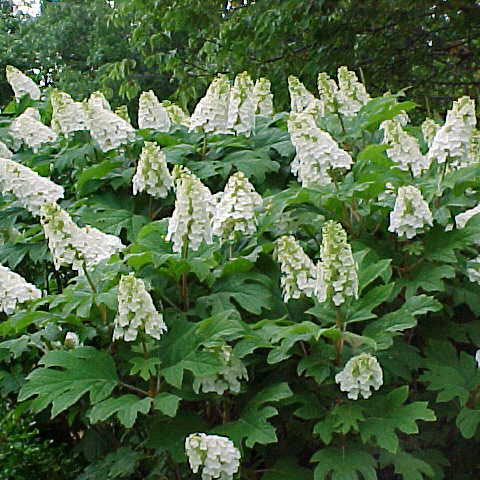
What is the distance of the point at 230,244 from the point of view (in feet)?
10.3

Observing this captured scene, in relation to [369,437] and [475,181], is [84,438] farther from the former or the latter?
[475,181]

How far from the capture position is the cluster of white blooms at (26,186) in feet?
11.5

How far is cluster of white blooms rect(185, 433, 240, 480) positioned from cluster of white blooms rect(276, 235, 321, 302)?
0.62 meters

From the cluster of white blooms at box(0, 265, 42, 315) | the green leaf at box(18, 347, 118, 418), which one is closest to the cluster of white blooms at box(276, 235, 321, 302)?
the green leaf at box(18, 347, 118, 418)

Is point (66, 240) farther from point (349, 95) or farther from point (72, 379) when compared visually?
point (349, 95)

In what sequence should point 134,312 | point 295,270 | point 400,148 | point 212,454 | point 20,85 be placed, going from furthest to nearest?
1. point 20,85
2. point 400,148
3. point 295,270
4. point 134,312
5. point 212,454

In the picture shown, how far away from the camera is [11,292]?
3.18 metres

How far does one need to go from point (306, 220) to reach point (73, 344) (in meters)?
1.14

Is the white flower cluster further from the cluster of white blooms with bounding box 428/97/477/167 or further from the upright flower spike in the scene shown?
the upright flower spike

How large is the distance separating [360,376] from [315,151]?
117 centimetres

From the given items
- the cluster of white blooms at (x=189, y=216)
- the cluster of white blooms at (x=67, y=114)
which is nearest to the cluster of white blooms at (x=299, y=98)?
the cluster of white blooms at (x=67, y=114)

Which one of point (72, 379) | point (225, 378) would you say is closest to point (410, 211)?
point (225, 378)

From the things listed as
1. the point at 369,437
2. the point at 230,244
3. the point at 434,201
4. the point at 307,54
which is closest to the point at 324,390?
the point at 369,437

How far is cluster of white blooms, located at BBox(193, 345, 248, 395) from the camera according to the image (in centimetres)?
270
